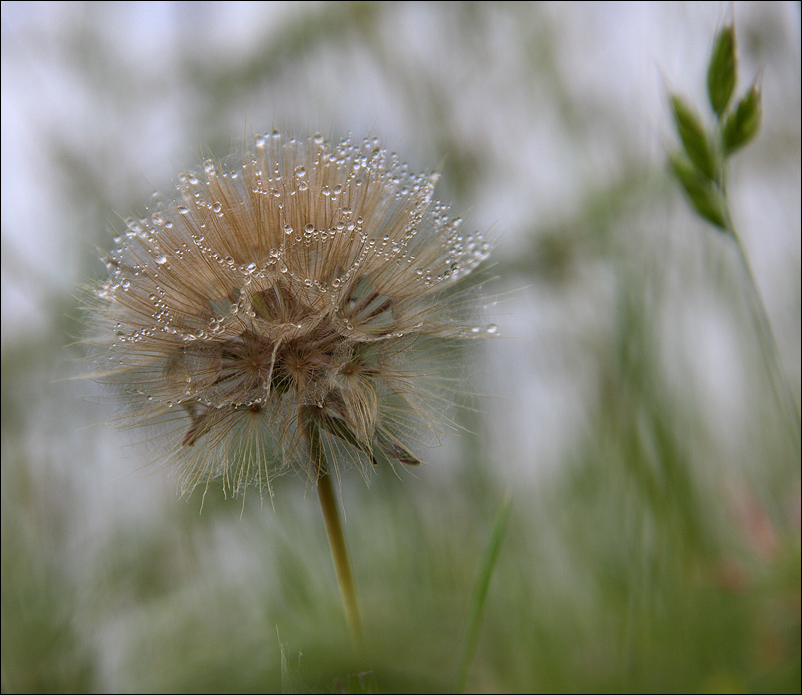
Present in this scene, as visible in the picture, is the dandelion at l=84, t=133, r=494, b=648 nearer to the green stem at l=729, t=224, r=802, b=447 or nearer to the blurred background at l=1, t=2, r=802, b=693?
the blurred background at l=1, t=2, r=802, b=693

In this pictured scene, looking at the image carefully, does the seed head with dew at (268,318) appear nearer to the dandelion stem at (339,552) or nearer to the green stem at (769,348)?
the dandelion stem at (339,552)

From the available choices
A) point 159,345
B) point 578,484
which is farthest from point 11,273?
point 578,484

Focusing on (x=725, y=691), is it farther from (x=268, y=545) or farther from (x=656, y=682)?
(x=268, y=545)

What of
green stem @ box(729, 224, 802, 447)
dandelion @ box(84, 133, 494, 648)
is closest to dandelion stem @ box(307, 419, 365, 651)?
dandelion @ box(84, 133, 494, 648)

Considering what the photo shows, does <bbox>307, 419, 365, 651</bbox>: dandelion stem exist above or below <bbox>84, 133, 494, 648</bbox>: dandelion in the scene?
below

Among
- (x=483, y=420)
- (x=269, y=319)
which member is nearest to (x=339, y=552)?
(x=269, y=319)

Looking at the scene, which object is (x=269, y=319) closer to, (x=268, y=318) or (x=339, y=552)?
(x=268, y=318)

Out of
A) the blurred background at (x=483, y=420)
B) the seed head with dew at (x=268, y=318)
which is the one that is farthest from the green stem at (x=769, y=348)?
the seed head with dew at (x=268, y=318)
